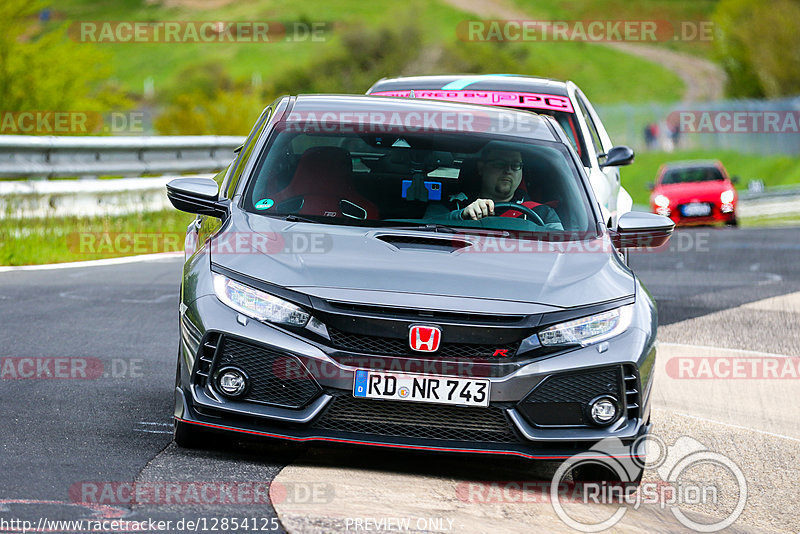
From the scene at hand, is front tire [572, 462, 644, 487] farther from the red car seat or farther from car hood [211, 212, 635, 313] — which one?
the red car seat

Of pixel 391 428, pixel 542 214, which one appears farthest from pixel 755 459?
pixel 391 428

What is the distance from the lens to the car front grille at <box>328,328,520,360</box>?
17.1 feet

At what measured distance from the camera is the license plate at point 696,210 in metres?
27.1

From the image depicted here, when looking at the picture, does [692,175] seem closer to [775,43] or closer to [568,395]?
[568,395]

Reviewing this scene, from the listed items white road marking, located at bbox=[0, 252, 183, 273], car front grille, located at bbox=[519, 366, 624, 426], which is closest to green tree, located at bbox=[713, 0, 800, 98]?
white road marking, located at bbox=[0, 252, 183, 273]

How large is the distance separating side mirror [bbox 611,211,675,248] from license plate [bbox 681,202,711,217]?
21.1 meters

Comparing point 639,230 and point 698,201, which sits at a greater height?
point 639,230

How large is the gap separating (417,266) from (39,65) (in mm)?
23821

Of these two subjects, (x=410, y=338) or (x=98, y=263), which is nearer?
(x=410, y=338)

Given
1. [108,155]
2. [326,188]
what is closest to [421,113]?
[326,188]

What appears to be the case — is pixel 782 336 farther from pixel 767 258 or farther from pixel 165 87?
pixel 165 87

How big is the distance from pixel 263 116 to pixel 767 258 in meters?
12.1

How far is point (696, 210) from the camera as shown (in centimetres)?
2727

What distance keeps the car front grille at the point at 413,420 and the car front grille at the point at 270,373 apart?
0.42 ft
